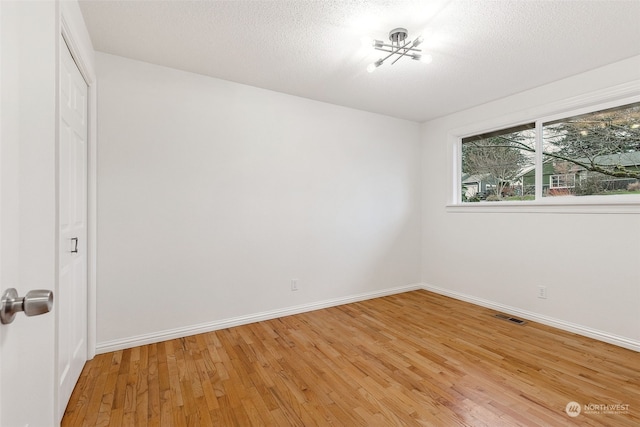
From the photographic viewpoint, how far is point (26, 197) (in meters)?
0.78

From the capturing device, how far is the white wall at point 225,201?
8.41 feet

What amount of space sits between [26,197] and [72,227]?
4.87 ft

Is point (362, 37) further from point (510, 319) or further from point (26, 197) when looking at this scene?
point (510, 319)

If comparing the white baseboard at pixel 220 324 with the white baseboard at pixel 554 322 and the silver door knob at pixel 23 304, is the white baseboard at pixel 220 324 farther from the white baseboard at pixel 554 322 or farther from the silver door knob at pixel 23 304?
the silver door knob at pixel 23 304

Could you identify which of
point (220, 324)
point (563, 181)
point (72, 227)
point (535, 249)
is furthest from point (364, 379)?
point (563, 181)

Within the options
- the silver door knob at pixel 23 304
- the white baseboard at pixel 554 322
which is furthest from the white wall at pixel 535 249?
the silver door knob at pixel 23 304

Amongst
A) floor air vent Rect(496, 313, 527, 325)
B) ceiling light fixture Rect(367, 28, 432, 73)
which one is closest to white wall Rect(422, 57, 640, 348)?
floor air vent Rect(496, 313, 527, 325)

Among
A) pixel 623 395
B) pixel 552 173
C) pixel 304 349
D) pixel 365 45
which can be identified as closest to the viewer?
pixel 623 395

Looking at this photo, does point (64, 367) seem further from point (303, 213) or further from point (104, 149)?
point (303, 213)

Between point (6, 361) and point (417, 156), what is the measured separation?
4.63 meters

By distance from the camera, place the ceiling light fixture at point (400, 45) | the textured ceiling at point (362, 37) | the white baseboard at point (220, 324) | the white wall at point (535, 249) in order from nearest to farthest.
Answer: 1. the textured ceiling at point (362, 37)
2. the ceiling light fixture at point (400, 45)
3. the white baseboard at point (220, 324)
4. the white wall at point (535, 249)

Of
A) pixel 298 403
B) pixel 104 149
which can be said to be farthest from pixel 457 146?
pixel 104 149

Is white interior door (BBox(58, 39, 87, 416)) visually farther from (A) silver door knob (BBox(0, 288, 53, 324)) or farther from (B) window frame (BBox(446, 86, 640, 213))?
(B) window frame (BBox(446, 86, 640, 213))

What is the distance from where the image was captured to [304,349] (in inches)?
101
